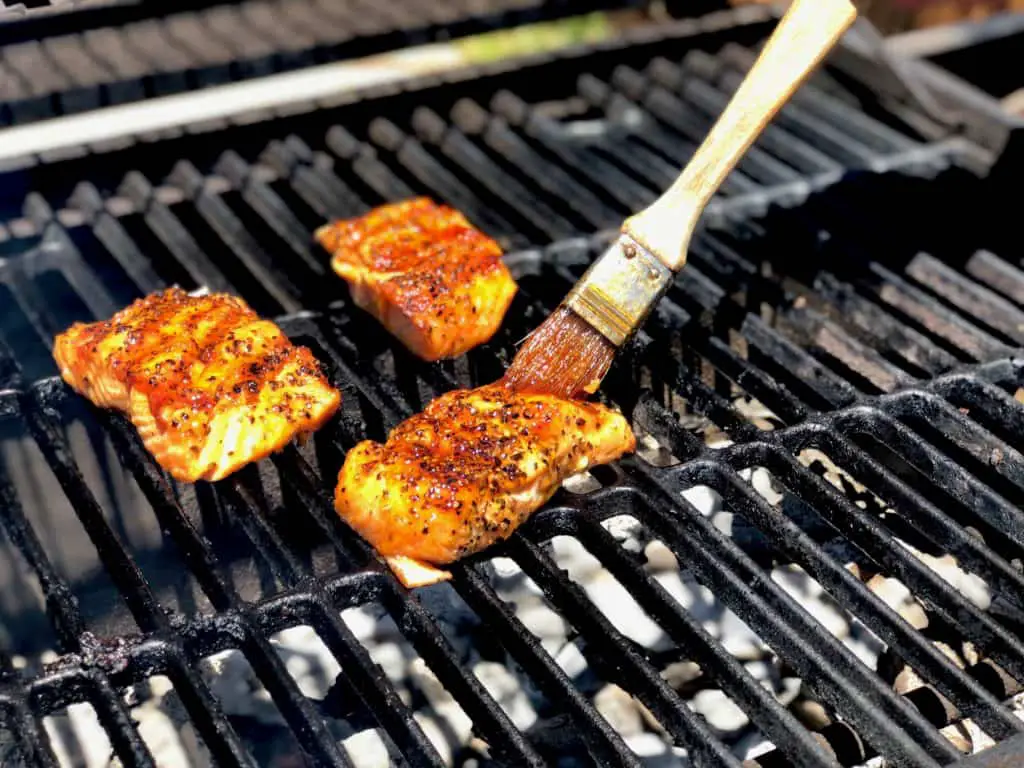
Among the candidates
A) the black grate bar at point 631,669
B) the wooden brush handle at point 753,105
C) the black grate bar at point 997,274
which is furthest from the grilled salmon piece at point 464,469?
the black grate bar at point 997,274

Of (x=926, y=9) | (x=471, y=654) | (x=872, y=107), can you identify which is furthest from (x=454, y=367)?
(x=926, y=9)

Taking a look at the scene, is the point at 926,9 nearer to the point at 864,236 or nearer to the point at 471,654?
the point at 864,236


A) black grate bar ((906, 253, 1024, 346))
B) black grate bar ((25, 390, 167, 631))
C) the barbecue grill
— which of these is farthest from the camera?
black grate bar ((906, 253, 1024, 346))

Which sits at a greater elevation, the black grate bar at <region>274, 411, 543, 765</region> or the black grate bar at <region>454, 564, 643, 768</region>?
the black grate bar at <region>454, 564, 643, 768</region>

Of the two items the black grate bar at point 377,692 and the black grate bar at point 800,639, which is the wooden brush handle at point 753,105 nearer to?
the black grate bar at point 800,639

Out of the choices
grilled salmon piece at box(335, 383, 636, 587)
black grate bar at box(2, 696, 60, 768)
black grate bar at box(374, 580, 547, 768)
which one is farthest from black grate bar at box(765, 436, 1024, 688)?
black grate bar at box(2, 696, 60, 768)

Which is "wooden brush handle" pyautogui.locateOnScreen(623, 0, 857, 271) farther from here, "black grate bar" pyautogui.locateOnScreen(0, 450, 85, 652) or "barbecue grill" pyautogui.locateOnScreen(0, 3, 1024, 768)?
"black grate bar" pyautogui.locateOnScreen(0, 450, 85, 652)
